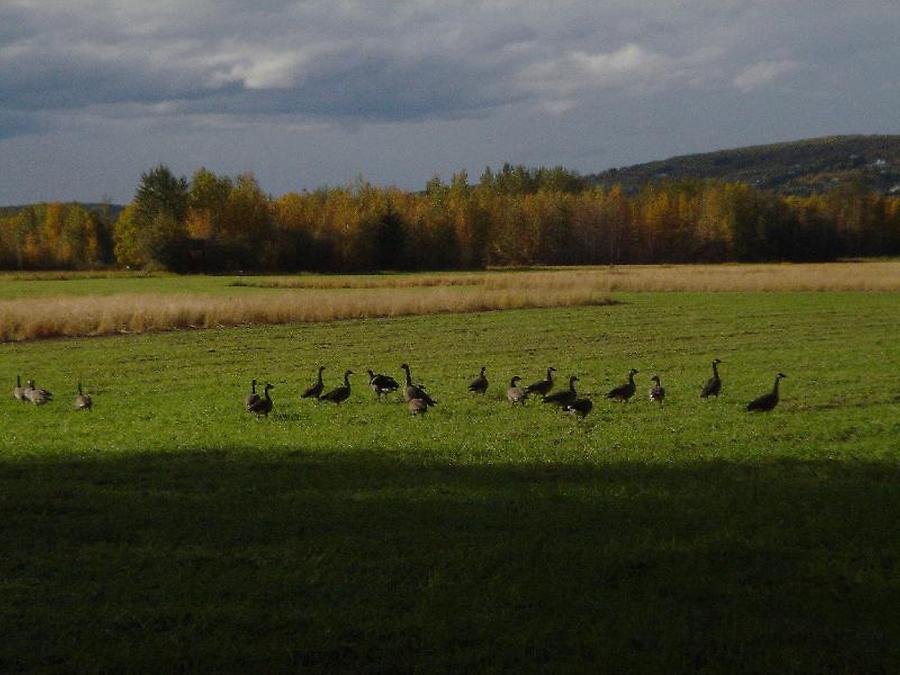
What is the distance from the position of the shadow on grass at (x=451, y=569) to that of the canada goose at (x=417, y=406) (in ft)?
15.0

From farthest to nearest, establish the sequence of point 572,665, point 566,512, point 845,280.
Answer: point 845,280, point 566,512, point 572,665

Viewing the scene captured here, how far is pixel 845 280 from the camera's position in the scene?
60812 millimetres

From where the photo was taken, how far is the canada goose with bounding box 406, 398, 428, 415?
15.7 meters

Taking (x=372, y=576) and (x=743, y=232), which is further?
(x=743, y=232)

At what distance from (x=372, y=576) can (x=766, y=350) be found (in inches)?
904

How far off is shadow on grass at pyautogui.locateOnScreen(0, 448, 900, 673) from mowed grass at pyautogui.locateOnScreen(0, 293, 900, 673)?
28 millimetres

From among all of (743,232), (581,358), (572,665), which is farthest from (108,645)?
(743,232)

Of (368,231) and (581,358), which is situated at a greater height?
(368,231)

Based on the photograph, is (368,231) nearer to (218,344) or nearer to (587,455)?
(218,344)

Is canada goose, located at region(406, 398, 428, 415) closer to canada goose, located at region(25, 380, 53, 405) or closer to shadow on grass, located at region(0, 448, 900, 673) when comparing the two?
shadow on grass, located at region(0, 448, 900, 673)

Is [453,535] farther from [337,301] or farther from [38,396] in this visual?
[337,301]

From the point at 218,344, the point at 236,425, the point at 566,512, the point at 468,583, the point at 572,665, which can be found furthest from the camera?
the point at 218,344

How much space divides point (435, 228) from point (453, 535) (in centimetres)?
10415

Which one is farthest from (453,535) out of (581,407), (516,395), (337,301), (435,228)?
(435,228)
